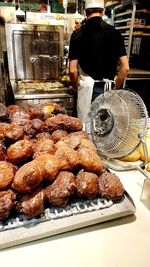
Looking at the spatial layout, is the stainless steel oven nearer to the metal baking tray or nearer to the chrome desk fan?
the chrome desk fan

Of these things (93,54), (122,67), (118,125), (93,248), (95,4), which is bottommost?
(93,248)

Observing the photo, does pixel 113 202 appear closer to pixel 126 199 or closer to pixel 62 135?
pixel 126 199

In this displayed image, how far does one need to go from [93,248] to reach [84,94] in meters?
1.96

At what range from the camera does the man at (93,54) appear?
2.40m

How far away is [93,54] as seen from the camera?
2.44 m

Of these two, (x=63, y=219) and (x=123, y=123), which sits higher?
(x=123, y=123)

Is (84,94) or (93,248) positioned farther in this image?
(84,94)

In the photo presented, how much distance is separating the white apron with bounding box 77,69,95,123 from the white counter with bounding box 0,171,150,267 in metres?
1.68

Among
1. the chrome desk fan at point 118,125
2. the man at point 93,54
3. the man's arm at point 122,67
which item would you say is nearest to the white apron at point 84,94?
the man at point 93,54

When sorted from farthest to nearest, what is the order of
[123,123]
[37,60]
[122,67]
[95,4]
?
[37,60] < [122,67] < [95,4] < [123,123]

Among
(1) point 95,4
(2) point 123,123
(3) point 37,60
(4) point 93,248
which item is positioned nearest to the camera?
(4) point 93,248

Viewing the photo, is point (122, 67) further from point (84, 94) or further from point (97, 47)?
point (84, 94)

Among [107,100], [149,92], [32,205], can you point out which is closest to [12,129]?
[32,205]

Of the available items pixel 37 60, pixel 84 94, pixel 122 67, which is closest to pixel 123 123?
pixel 84 94
